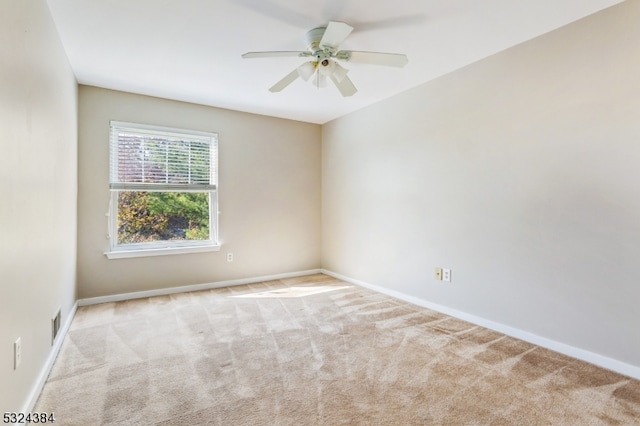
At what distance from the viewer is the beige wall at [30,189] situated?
141 centimetres

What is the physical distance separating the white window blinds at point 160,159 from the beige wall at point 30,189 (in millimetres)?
995

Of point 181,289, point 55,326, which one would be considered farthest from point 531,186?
point 181,289

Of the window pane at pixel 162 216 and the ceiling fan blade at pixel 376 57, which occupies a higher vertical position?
the ceiling fan blade at pixel 376 57

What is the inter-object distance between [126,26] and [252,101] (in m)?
1.73

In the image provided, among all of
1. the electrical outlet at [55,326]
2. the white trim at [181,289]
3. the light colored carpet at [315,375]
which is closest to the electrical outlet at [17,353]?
the light colored carpet at [315,375]

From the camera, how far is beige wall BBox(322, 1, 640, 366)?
6.92 feet

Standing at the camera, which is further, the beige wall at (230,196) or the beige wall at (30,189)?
the beige wall at (230,196)

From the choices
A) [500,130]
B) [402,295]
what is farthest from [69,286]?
[500,130]

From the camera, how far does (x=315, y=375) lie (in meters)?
2.06

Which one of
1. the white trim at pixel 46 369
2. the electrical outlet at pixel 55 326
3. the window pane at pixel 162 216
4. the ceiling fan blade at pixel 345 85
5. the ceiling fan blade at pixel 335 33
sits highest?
the ceiling fan blade at pixel 335 33

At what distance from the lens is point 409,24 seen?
2.33m

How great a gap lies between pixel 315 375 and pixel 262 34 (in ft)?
8.10

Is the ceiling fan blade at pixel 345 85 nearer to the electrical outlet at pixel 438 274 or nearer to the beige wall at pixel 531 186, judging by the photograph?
the beige wall at pixel 531 186

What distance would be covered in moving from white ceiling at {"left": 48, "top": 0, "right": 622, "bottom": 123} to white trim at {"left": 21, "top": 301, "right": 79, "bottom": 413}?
2317mm
